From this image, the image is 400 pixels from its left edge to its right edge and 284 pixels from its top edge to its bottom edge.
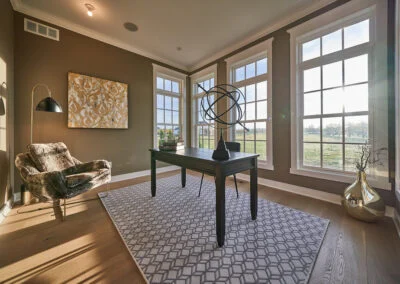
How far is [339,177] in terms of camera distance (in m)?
2.28

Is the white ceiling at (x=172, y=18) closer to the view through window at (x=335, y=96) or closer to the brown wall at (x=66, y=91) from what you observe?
Result: the brown wall at (x=66, y=91)

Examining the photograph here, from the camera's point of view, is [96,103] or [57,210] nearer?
[57,210]

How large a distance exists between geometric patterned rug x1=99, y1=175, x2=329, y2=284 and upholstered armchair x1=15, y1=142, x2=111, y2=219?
482mm

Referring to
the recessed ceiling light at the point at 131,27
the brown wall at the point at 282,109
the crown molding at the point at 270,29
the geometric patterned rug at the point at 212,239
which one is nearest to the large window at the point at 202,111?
the crown molding at the point at 270,29

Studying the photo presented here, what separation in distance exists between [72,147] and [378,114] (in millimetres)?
4696

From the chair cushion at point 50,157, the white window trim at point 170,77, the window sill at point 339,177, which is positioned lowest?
the window sill at point 339,177

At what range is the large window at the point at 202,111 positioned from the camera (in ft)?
14.0

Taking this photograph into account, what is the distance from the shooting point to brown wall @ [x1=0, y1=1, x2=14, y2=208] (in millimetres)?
1959

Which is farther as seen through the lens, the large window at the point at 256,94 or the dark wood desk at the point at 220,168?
the large window at the point at 256,94

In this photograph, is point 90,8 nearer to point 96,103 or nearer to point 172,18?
point 172,18

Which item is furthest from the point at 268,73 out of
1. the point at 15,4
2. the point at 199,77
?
the point at 15,4

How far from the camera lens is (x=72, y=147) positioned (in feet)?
9.55

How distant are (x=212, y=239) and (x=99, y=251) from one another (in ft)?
3.33

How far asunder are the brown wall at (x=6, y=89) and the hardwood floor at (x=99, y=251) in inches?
18.3
